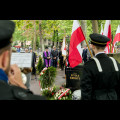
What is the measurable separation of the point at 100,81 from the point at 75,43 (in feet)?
6.89

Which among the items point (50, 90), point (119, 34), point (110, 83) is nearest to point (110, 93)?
point (110, 83)

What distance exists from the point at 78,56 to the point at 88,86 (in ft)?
7.14

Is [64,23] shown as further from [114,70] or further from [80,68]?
[114,70]

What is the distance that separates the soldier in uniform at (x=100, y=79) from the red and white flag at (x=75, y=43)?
1803 mm

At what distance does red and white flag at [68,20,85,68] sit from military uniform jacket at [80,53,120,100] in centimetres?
186

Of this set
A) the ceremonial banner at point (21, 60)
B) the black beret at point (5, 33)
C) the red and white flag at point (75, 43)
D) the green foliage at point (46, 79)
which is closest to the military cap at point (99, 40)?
the ceremonial banner at point (21, 60)

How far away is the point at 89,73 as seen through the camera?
7.88 feet

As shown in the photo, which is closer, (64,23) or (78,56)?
(78,56)

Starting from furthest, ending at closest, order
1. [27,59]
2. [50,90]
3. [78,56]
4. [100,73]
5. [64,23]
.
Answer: [64,23] < [50,90] < [78,56] < [27,59] < [100,73]

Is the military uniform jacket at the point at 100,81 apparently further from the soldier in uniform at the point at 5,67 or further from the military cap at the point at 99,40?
the soldier in uniform at the point at 5,67

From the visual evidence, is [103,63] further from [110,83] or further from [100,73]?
[110,83]

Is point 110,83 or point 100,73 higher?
point 100,73
